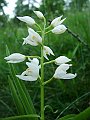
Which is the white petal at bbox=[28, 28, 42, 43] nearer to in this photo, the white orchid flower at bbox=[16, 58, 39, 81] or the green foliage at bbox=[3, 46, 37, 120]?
the white orchid flower at bbox=[16, 58, 39, 81]

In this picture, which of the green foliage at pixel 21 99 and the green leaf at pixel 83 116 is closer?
the green leaf at pixel 83 116

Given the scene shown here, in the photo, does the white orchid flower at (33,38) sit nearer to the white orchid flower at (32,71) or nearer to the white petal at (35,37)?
the white petal at (35,37)

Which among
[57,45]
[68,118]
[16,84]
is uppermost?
[16,84]

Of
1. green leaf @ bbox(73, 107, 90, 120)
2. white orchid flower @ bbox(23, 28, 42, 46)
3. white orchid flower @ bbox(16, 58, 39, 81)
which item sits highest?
white orchid flower @ bbox(23, 28, 42, 46)

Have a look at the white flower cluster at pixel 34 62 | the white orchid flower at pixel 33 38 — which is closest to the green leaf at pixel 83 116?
the white flower cluster at pixel 34 62

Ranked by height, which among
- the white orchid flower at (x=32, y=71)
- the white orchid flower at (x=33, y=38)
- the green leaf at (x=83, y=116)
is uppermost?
the white orchid flower at (x=33, y=38)

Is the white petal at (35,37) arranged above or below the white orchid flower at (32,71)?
→ above

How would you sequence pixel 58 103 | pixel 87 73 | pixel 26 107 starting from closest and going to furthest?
pixel 26 107
pixel 58 103
pixel 87 73

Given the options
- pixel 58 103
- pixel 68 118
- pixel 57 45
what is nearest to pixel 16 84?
pixel 68 118

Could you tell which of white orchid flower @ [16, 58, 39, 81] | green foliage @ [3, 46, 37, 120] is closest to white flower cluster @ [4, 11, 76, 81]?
white orchid flower @ [16, 58, 39, 81]

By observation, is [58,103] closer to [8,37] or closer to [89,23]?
[89,23]

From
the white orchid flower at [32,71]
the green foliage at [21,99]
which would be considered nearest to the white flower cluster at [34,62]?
the white orchid flower at [32,71]
